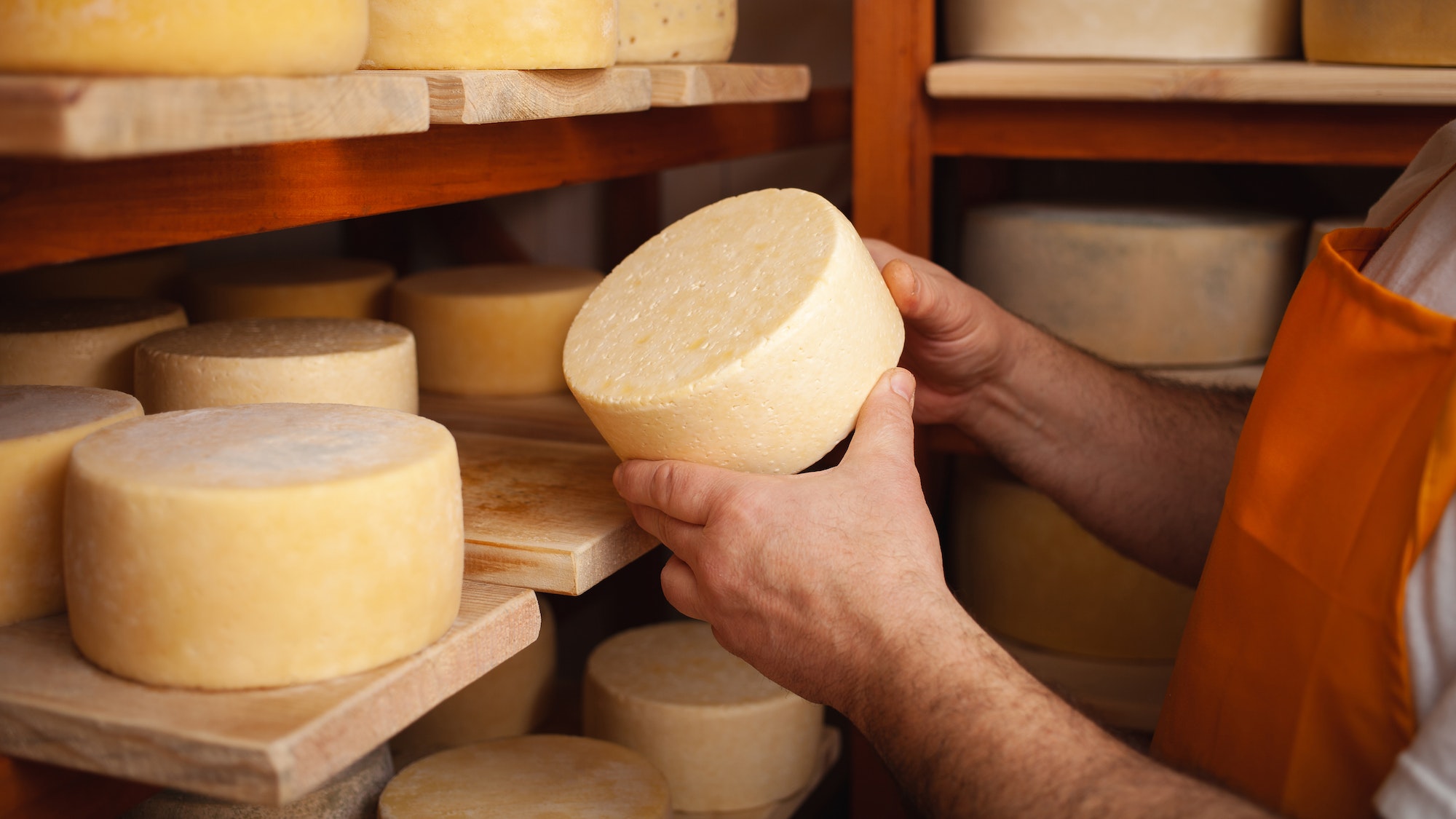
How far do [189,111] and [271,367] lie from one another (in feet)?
1.51

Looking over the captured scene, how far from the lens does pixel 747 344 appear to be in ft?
3.04

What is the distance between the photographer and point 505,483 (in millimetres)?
1147

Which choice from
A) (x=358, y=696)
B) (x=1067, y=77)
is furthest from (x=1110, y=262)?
(x=358, y=696)

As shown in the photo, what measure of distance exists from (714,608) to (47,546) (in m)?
0.49

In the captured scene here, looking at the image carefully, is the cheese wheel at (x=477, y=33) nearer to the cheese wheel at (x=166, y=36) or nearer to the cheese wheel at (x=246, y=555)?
the cheese wheel at (x=166, y=36)

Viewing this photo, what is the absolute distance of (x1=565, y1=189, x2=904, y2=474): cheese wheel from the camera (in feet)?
3.06

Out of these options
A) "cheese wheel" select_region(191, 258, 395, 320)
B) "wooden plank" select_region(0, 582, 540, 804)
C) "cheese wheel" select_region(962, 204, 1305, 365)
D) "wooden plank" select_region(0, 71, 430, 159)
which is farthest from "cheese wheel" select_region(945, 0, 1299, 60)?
"wooden plank" select_region(0, 582, 540, 804)

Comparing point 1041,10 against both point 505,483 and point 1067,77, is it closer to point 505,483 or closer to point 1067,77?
point 1067,77

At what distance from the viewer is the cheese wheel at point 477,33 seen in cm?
94

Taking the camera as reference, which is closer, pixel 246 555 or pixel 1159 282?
pixel 246 555

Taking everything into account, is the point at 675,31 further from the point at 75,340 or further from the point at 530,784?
the point at 530,784

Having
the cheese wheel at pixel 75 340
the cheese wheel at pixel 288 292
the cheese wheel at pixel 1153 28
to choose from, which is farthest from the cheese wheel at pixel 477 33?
the cheese wheel at pixel 1153 28

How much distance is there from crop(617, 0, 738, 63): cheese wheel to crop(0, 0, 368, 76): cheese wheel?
21.0 inches

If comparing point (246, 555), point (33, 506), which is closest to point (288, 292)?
point (33, 506)
